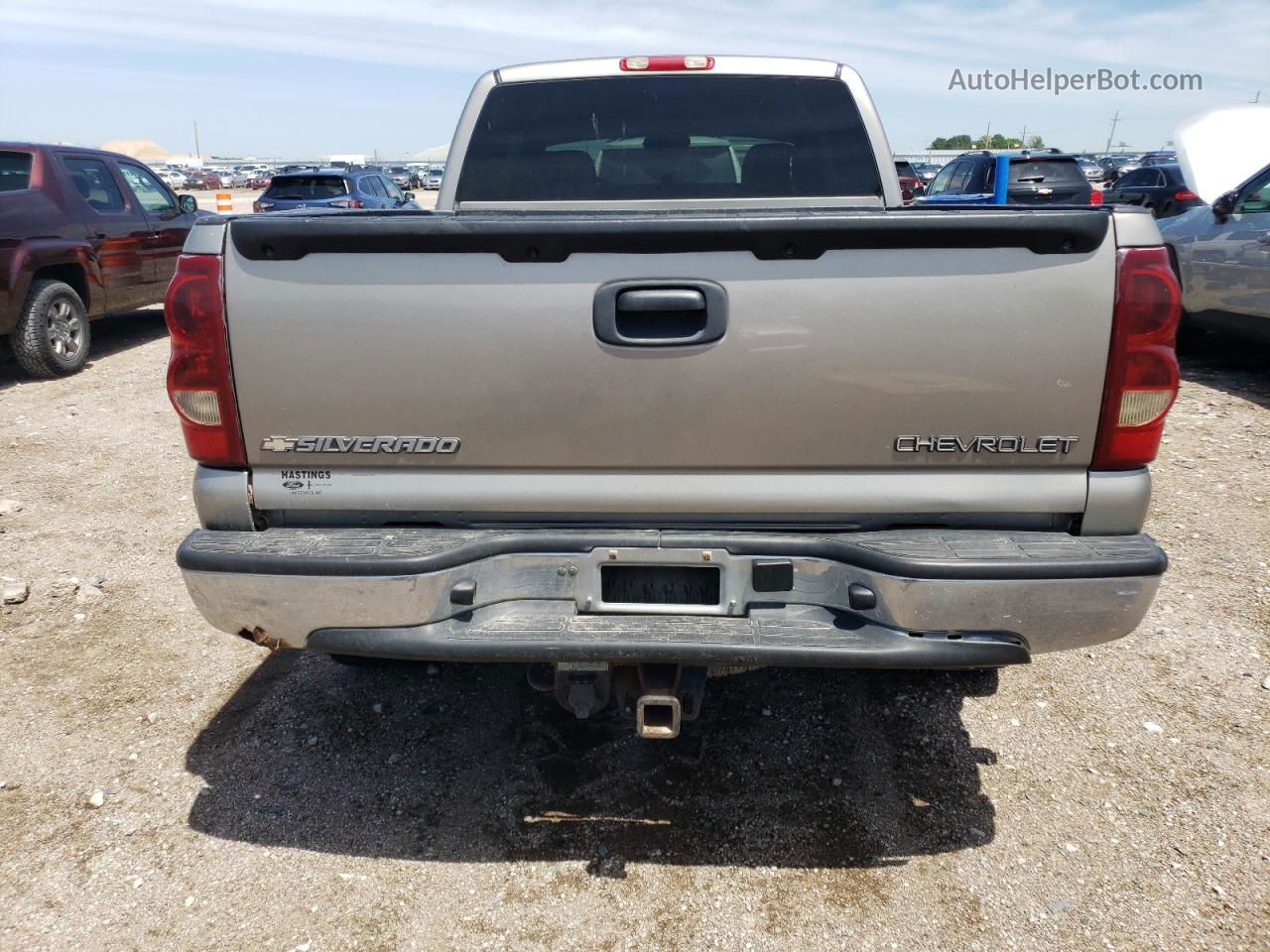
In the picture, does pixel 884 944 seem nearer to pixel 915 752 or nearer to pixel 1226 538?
pixel 915 752

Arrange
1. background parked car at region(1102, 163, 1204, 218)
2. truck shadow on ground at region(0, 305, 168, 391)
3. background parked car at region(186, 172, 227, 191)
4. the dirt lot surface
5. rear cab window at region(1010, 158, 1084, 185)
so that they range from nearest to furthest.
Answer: the dirt lot surface → truck shadow on ground at region(0, 305, 168, 391) → rear cab window at region(1010, 158, 1084, 185) → background parked car at region(1102, 163, 1204, 218) → background parked car at region(186, 172, 227, 191)

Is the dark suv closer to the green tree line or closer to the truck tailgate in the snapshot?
the truck tailgate

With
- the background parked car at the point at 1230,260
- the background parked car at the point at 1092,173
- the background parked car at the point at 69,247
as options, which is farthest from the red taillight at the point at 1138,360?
the background parked car at the point at 1092,173

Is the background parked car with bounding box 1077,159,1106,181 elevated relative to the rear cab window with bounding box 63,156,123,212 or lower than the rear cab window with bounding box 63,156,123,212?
lower

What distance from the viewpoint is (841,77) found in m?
3.76

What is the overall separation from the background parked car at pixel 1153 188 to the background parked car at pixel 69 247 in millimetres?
14545

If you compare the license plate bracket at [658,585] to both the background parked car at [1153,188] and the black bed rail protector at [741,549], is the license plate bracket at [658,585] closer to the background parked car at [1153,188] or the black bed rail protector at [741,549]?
the black bed rail protector at [741,549]

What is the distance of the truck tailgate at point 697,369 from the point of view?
7.13ft

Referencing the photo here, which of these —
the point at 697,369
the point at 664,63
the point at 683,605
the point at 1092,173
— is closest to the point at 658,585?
the point at 683,605

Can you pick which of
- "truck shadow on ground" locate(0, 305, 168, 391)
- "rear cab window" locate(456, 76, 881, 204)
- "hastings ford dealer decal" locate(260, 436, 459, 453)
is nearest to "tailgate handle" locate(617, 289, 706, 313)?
"hastings ford dealer decal" locate(260, 436, 459, 453)

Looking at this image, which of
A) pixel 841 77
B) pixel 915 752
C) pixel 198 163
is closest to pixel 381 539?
pixel 915 752

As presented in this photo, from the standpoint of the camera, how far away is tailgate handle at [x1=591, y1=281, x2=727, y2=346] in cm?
221

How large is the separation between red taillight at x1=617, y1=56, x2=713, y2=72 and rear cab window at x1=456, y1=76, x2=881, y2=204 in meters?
0.04

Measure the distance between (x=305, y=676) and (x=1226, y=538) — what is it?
4.67m
